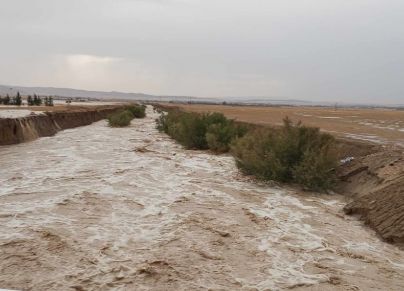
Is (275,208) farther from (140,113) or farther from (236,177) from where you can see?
(140,113)

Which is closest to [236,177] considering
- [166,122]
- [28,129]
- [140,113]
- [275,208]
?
[275,208]

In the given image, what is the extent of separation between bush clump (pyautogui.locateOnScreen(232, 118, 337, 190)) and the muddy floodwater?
1.83 ft

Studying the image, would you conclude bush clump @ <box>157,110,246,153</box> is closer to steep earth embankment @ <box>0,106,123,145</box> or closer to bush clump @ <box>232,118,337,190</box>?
bush clump @ <box>232,118,337,190</box>

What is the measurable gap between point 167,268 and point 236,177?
931 centimetres

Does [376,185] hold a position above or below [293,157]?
below

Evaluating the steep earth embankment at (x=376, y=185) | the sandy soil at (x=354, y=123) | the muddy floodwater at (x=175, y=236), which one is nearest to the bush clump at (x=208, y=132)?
the sandy soil at (x=354, y=123)

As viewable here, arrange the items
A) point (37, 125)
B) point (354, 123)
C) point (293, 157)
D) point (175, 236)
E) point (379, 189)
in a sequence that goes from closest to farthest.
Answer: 1. point (175, 236)
2. point (379, 189)
3. point (293, 157)
4. point (37, 125)
5. point (354, 123)

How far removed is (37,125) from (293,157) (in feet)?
66.3

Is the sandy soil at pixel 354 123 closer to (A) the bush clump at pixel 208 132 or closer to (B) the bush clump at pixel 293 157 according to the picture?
(B) the bush clump at pixel 293 157

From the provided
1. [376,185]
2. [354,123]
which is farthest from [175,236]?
[354,123]

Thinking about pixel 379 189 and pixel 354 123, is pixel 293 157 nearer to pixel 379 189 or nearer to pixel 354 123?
pixel 379 189

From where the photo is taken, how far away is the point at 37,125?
104 feet

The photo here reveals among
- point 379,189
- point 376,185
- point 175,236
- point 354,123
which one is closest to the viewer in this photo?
point 175,236

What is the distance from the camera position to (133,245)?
9.59 m
